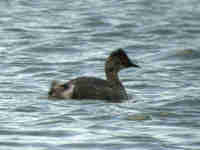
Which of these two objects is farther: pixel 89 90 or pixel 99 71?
pixel 99 71

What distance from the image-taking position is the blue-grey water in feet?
35.1

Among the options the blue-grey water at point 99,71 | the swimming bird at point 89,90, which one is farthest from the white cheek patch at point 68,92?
the blue-grey water at point 99,71

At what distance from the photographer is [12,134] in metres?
10.7

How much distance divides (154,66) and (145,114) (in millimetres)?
4966

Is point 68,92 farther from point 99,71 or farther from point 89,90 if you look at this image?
point 99,71

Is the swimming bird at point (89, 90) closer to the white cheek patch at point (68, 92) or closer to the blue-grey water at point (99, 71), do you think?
the white cheek patch at point (68, 92)

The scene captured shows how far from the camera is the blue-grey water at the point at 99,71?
1071 centimetres

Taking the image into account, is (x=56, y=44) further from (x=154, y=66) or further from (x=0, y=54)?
(x=154, y=66)

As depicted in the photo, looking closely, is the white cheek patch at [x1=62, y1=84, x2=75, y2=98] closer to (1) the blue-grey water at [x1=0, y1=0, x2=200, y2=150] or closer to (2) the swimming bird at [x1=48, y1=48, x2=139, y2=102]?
(2) the swimming bird at [x1=48, y1=48, x2=139, y2=102]

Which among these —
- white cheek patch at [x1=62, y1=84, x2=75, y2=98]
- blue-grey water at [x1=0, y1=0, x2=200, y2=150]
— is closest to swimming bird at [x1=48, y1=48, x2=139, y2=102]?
white cheek patch at [x1=62, y1=84, x2=75, y2=98]

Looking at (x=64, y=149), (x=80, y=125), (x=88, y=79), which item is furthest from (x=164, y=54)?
(x=64, y=149)

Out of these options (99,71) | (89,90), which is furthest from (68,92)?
(99,71)

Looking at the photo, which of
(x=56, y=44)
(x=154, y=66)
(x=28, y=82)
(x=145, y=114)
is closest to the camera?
(x=145, y=114)

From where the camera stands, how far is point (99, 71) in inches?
645
